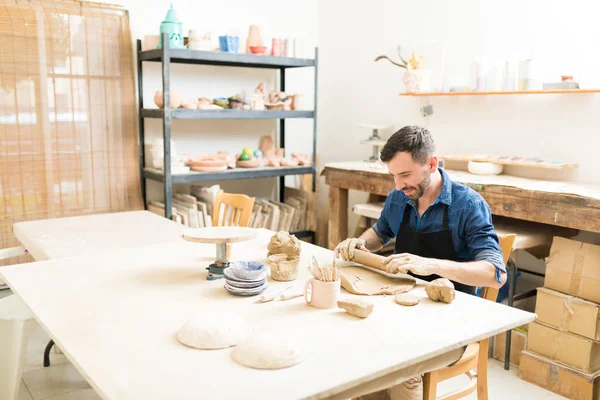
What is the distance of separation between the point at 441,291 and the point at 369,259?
354 millimetres

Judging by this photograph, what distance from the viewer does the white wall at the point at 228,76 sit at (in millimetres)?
4366

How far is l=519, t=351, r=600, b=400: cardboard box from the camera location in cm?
276

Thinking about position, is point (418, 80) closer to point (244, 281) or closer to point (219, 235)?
point (219, 235)

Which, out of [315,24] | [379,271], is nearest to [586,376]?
[379,271]

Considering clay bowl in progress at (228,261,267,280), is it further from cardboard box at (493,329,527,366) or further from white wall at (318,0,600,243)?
white wall at (318,0,600,243)

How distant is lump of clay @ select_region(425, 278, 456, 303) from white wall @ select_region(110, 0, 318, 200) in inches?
121

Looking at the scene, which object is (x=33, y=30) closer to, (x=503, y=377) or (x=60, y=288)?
(x=60, y=288)

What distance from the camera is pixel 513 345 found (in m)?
3.15

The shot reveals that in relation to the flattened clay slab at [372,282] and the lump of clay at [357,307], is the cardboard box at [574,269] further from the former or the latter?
the lump of clay at [357,307]

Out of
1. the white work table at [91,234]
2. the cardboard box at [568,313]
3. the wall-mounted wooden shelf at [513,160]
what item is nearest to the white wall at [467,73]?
the wall-mounted wooden shelf at [513,160]

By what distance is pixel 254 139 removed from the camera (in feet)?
16.3

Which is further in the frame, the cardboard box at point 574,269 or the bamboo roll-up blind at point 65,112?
the bamboo roll-up blind at point 65,112

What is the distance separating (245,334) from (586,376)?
2039 millimetres

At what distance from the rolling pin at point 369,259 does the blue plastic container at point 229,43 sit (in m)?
2.51
